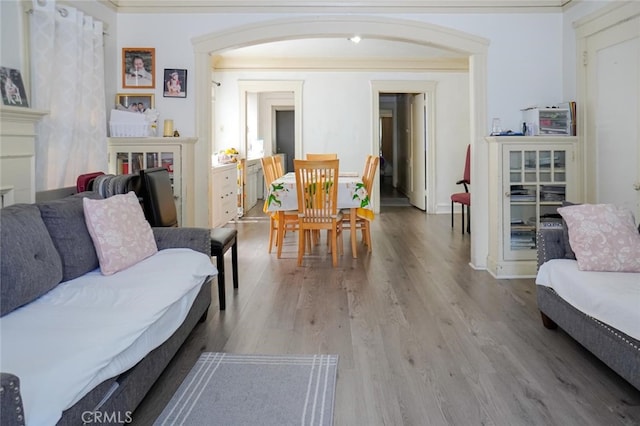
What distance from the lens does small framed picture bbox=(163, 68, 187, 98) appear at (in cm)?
427

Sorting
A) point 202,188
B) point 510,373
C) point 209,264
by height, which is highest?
point 202,188

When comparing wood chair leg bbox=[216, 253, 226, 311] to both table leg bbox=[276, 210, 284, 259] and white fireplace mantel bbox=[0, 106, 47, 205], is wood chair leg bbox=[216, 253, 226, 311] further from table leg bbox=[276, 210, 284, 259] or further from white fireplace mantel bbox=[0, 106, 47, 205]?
table leg bbox=[276, 210, 284, 259]

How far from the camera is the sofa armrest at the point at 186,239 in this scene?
2.92m

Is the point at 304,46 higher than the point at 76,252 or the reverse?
higher

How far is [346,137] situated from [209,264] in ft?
18.8

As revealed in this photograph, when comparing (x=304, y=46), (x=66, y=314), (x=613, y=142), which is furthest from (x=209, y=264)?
(x=304, y=46)

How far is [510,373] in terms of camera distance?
228 centimetres

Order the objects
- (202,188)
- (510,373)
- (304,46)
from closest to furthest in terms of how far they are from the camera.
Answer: (510,373)
(202,188)
(304,46)

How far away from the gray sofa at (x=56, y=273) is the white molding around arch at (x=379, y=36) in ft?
6.66

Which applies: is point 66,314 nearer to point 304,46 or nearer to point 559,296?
point 559,296

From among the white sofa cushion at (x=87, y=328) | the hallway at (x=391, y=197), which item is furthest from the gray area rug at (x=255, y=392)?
the hallway at (x=391, y=197)

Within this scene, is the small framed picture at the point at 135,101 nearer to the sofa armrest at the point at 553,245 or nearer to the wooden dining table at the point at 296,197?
the wooden dining table at the point at 296,197

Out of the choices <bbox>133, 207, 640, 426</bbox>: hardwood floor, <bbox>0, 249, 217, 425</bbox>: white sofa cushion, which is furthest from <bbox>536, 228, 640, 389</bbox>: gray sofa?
<bbox>0, 249, 217, 425</bbox>: white sofa cushion

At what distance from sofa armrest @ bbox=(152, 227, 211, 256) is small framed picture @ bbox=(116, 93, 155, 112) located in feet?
5.79
